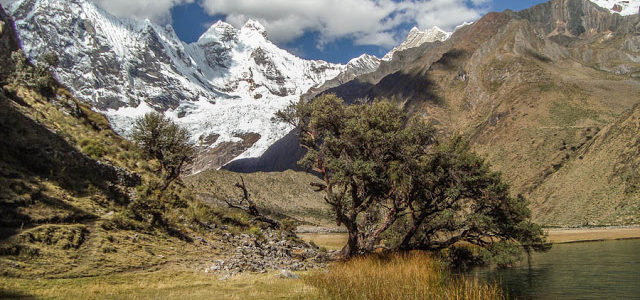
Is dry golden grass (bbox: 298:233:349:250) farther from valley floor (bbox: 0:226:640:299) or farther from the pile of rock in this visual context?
valley floor (bbox: 0:226:640:299)

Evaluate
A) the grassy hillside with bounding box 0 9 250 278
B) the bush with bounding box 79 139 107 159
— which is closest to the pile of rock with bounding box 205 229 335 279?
the grassy hillside with bounding box 0 9 250 278

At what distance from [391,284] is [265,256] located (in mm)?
11388

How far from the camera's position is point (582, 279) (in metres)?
25.2

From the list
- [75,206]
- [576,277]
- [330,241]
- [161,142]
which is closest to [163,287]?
[75,206]

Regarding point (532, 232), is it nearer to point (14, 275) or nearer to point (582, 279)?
point (582, 279)

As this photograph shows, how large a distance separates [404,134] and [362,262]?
888 centimetres

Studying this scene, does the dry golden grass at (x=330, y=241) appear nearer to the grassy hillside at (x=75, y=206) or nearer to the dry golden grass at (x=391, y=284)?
the grassy hillside at (x=75, y=206)

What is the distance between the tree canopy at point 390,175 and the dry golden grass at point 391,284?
602cm

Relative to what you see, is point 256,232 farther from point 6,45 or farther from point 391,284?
point 6,45

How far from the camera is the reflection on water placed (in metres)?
21.1

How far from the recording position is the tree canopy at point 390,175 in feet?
79.7

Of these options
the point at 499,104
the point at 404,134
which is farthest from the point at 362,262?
the point at 499,104

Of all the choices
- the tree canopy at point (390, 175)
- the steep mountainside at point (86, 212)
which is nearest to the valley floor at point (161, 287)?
the steep mountainside at point (86, 212)

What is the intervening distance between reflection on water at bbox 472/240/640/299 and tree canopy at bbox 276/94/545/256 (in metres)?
2.99
